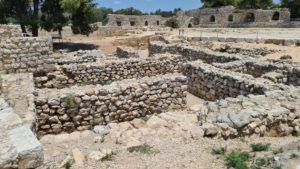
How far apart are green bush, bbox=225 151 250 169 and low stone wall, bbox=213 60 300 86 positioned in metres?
6.46

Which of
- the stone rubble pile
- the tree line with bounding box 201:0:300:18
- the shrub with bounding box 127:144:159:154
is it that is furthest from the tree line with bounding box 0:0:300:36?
the tree line with bounding box 201:0:300:18

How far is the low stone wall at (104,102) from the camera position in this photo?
8.69 meters

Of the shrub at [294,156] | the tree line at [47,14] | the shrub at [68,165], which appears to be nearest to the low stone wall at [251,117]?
the shrub at [294,156]

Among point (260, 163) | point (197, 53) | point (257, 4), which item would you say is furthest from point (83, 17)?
point (257, 4)

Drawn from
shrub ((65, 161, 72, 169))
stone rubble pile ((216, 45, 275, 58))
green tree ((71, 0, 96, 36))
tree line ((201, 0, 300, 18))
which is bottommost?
shrub ((65, 161, 72, 169))

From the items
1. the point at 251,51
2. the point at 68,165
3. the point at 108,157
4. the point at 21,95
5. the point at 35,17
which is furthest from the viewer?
the point at 35,17

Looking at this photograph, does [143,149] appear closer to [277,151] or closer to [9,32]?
[277,151]

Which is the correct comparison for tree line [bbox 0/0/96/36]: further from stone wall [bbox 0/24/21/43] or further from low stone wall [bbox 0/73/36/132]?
low stone wall [bbox 0/73/36/132]

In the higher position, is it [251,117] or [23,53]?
[23,53]

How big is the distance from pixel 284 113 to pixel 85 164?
451 centimetres

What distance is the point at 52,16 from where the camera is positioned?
31.2 metres

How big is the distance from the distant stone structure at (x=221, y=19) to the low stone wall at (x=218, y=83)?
122 feet

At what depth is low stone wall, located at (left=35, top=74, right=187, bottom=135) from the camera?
869 centimetres

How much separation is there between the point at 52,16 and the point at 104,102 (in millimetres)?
24382
